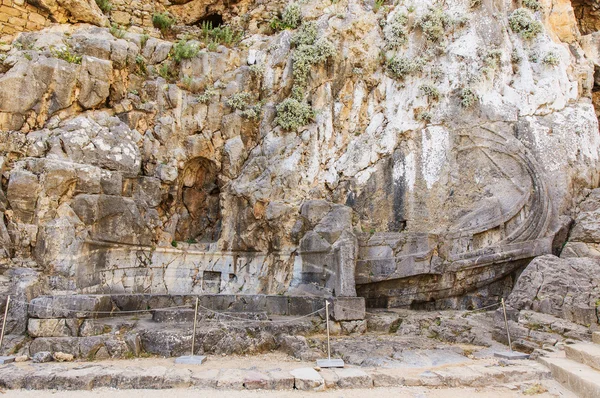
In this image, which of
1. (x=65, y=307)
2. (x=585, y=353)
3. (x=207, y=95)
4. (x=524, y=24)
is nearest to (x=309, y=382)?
(x=585, y=353)

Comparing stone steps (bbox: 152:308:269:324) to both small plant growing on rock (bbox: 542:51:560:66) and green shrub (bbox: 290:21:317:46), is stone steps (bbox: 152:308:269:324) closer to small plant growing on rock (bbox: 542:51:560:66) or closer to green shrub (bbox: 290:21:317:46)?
green shrub (bbox: 290:21:317:46)

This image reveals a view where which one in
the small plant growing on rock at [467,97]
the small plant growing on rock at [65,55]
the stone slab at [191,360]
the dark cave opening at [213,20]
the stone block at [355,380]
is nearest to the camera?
the stone block at [355,380]

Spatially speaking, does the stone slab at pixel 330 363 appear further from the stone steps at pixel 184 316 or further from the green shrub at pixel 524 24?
the green shrub at pixel 524 24

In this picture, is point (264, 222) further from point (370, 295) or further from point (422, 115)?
point (422, 115)

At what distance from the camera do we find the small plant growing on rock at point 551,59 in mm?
12430

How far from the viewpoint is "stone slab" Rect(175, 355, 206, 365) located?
7652 millimetres

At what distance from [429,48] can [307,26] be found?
14.2 feet

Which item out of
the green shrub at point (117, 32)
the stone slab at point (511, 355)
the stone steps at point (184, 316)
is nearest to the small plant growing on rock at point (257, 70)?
the green shrub at point (117, 32)

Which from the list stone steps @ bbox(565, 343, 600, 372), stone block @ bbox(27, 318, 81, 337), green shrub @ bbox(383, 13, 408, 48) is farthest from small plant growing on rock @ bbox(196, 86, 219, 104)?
stone steps @ bbox(565, 343, 600, 372)

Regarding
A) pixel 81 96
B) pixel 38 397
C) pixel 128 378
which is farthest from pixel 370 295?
pixel 81 96

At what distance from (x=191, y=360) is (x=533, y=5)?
14736 millimetres

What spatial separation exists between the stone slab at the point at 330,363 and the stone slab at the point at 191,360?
2.21m

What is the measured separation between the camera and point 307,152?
527 inches

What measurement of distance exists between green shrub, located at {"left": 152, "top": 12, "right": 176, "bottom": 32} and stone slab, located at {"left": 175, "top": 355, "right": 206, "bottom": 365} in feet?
44.3
